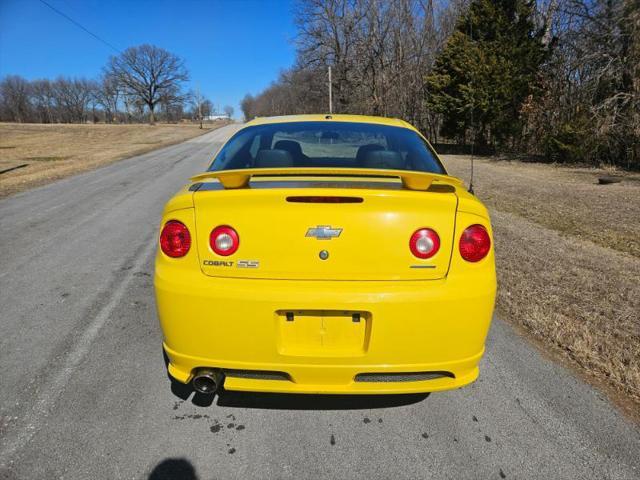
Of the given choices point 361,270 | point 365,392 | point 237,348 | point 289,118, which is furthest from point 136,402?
point 289,118

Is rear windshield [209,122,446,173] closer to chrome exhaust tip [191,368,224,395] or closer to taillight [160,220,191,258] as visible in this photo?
taillight [160,220,191,258]

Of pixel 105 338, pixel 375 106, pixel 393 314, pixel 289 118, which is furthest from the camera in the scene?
pixel 375 106

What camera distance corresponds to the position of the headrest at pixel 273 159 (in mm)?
2840

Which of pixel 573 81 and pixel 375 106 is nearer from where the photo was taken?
pixel 573 81

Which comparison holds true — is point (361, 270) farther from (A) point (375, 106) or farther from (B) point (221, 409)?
(A) point (375, 106)

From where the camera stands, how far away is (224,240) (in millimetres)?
2008

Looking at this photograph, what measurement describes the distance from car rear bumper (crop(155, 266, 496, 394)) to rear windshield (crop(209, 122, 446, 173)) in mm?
1138

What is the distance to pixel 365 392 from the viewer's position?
2055mm

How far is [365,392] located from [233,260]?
0.93 m

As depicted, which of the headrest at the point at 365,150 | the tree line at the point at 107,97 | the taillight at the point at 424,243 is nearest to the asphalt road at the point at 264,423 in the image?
the taillight at the point at 424,243

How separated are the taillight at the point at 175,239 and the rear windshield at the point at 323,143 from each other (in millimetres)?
909

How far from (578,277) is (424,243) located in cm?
326

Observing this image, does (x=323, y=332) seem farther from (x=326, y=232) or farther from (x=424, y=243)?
(x=424, y=243)

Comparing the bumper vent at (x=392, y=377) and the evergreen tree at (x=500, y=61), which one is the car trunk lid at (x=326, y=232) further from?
the evergreen tree at (x=500, y=61)
